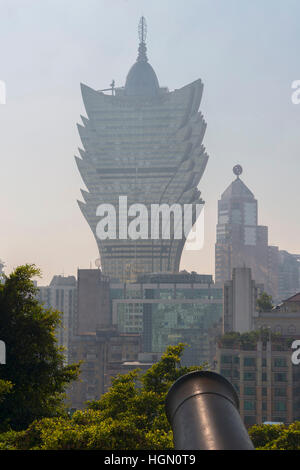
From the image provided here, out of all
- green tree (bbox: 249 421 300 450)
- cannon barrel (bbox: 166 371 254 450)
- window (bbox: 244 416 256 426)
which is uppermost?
cannon barrel (bbox: 166 371 254 450)

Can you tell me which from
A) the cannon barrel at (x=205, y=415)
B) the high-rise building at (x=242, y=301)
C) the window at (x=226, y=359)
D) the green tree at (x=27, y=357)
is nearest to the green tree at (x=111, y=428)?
the green tree at (x=27, y=357)

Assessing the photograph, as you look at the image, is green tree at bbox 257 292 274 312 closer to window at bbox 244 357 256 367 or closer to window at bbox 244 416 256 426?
window at bbox 244 357 256 367

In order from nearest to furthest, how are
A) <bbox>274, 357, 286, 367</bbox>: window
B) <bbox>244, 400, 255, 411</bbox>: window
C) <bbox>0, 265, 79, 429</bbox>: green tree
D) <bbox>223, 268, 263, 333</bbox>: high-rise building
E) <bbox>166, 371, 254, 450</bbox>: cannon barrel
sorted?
<bbox>166, 371, 254, 450</bbox>: cannon barrel → <bbox>0, 265, 79, 429</bbox>: green tree → <bbox>274, 357, 286, 367</bbox>: window → <bbox>244, 400, 255, 411</bbox>: window → <bbox>223, 268, 263, 333</bbox>: high-rise building

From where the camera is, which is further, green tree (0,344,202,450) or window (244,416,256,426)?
window (244,416,256,426)

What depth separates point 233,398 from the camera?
1633cm

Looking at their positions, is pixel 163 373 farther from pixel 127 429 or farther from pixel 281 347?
pixel 281 347

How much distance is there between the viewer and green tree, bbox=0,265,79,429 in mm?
27141

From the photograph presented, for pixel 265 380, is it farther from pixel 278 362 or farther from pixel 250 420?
pixel 250 420

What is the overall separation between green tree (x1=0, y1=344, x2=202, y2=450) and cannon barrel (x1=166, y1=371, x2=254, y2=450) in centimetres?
404

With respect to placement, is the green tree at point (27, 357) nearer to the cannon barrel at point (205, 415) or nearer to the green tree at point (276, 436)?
the green tree at point (276, 436)

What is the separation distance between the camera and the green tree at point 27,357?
89.0 feet

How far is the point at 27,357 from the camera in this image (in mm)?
27672

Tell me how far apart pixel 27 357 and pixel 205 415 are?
13.6m

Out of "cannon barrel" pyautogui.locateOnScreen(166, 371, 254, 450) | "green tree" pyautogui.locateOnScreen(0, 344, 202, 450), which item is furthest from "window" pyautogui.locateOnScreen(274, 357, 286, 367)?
"cannon barrel" pyautogui.locateOnScreen(166, 371, 254, 450)
